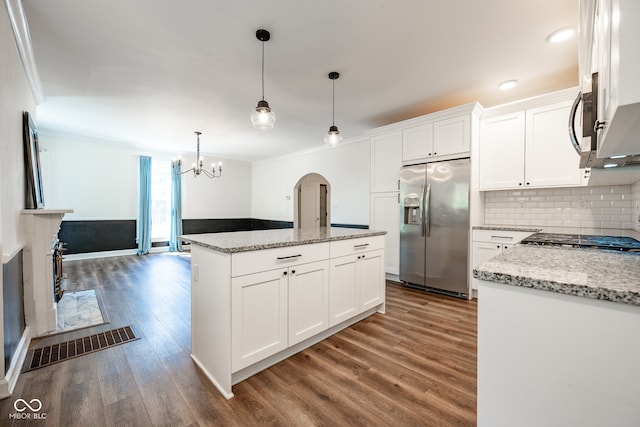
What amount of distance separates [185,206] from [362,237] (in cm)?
598

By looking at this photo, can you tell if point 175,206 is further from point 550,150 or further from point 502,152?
point 550,150

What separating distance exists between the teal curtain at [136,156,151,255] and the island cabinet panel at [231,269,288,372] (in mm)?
5755

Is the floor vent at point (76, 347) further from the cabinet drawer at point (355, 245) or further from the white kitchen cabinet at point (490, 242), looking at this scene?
the white kitchen cabinet at point (490, 242)

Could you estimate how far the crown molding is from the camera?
1.86 meters

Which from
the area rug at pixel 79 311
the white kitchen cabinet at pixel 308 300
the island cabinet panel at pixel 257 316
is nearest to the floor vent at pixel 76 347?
the area rug at pixel 79 311

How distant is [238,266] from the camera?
171 centimetres

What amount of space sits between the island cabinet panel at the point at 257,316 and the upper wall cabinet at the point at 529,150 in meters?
3.01

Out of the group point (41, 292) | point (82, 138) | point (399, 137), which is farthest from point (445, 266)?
point (82, 138)

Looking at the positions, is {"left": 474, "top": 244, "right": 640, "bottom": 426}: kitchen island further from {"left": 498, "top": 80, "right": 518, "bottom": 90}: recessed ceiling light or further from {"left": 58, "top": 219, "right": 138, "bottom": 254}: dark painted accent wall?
{"left": 58, "top": 219, "right": 138, "bottom": 254}: dark painted accent wall

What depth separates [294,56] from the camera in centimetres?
251

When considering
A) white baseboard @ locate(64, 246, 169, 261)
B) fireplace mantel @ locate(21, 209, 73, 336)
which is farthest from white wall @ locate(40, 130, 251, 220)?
fireplace mantel @ locate(21, 209, 73, 336)

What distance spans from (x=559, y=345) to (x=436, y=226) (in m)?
2.94

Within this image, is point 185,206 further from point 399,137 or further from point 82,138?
point 399,137

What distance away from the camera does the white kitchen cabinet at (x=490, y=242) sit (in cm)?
320
